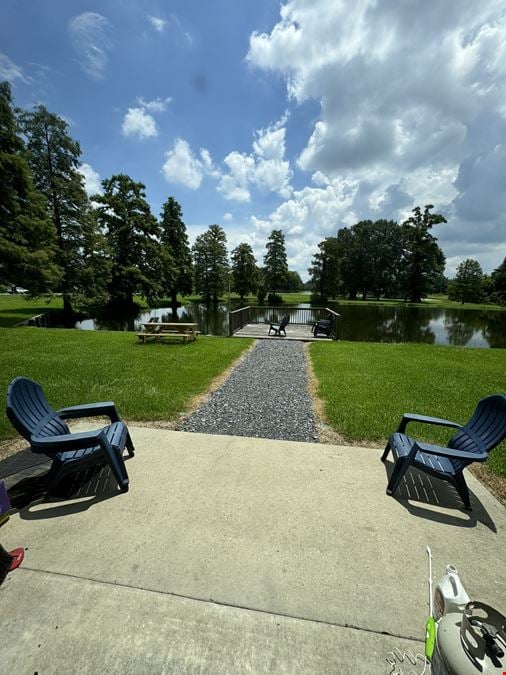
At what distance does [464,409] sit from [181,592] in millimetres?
5458

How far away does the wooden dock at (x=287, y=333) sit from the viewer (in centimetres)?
1250

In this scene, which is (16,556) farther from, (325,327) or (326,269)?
(326,269)

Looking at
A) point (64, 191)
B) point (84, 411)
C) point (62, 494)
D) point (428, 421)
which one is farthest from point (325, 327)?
point (64, 191)

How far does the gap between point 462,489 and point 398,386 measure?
12.7 ft

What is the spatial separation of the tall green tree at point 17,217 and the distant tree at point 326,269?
3725 centimetres

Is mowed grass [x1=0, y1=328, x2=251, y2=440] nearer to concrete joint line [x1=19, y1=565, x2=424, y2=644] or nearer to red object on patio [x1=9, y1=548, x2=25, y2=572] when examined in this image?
red object on patio [x1=9, y1=548, x2=25, y2=572]

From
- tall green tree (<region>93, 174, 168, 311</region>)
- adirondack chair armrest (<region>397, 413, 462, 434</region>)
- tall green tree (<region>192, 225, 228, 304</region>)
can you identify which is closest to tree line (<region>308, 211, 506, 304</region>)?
tall green tree (<region>192, 225, 228, 304</region>)

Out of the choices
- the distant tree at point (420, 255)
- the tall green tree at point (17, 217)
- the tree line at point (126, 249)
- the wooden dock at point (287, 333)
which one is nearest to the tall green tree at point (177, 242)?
the tree line at point (126, 249)

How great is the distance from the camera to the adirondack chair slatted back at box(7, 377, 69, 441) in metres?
2.60

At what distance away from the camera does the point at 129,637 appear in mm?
1641

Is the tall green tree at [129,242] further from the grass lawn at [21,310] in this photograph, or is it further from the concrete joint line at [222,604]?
the concrete joint line at [222,604]

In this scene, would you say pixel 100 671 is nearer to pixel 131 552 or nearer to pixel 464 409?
pixel 131 552

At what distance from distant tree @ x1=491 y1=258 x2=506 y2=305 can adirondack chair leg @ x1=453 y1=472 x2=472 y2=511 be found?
58.9 metres

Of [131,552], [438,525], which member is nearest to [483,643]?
[438,525]
